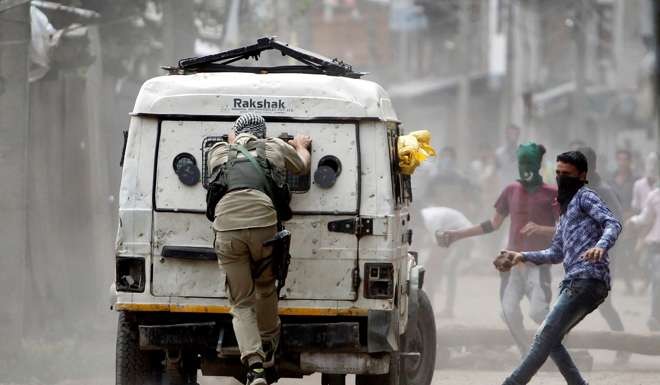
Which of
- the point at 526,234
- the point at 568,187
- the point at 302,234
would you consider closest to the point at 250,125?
the point at 302,234

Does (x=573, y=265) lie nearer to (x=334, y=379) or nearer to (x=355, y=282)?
(x=355, y=282)

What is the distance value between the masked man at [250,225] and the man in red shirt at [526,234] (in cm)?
383

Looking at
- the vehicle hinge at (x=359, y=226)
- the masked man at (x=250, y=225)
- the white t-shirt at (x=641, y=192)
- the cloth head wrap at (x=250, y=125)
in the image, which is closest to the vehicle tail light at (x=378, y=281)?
the vehicle hinge at (x=359, y=226)

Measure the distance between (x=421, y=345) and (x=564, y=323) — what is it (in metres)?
1.22

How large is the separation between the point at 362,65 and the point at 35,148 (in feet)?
185

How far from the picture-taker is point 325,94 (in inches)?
327

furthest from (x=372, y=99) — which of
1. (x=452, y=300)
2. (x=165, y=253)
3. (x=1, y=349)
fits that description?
(x=452, y=300)

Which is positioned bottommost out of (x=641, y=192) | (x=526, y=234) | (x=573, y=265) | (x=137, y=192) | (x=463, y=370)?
(x=463, y=370)

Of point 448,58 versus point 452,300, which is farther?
point 448,58

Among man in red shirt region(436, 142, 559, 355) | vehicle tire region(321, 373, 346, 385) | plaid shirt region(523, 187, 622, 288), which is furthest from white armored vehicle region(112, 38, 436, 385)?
man in red shirt region(436, 142, 559, 355)

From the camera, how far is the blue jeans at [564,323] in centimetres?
881

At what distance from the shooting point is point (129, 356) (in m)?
8.43

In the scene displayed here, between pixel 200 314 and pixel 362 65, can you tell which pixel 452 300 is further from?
pixel 362 65

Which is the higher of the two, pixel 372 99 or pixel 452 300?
pixel 372 99
